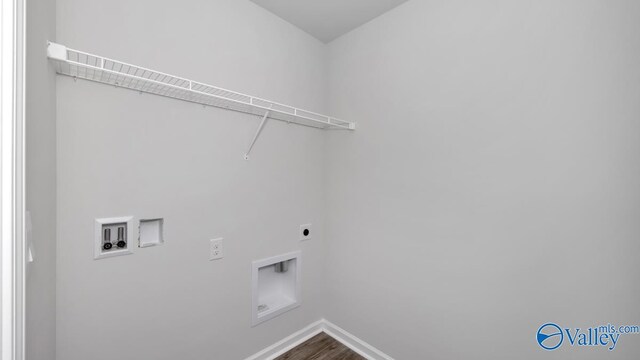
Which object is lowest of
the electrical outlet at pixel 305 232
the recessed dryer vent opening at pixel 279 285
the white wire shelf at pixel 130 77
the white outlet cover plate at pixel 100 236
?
the recessed dryer vent opening at pixel 279 285

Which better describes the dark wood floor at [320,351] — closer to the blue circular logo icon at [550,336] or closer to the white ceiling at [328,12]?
the blue circular logo icon at [550,336]

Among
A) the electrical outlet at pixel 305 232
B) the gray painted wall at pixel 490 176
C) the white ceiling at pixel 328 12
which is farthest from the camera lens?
the electrical outlet at pixel 305 232

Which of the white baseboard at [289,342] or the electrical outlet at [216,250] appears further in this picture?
the white baseboard at [289,342]

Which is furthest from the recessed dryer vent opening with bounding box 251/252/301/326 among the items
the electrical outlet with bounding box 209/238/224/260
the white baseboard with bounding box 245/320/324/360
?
the electrical outlet with bounding box 209/238/224/260

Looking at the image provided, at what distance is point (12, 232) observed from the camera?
17.8 inches

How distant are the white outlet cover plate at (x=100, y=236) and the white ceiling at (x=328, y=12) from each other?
1501 mm

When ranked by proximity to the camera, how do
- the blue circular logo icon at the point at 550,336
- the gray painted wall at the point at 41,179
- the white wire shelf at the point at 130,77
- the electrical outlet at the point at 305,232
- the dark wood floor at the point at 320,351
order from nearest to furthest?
1. the gray painted wall at the point at 41,179
2. the white wire shelf at the point at 130,77
3. the blue circular logo icon at the point at 550,336
4. the dark wood floor at the point at 320,351
5. the electrical outlet at the point at 305,232

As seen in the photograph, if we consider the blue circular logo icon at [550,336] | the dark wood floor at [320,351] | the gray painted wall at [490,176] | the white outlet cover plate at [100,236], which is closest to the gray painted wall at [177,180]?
the white outlet cover plate at [100,236]

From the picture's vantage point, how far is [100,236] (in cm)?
107

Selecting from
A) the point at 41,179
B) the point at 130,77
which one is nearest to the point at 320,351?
the point at 41,179

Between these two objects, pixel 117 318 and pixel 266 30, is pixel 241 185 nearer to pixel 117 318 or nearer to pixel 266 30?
pixel 117 318

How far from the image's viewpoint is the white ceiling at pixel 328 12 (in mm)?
1606

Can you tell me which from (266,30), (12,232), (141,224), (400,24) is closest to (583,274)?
(400,24)

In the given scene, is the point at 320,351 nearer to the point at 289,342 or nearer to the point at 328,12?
the point at 289,342
